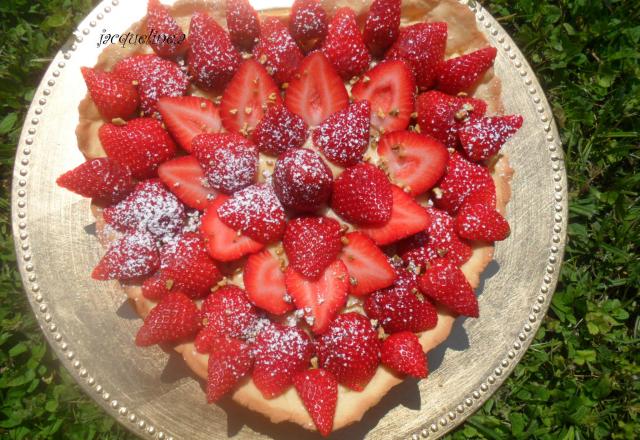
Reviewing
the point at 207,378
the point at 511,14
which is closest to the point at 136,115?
the point at 207,378

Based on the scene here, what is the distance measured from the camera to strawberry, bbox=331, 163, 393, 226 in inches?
90.4

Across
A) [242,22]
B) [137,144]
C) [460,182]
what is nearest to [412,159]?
[460,182]

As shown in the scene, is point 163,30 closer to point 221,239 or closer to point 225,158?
point 225,158

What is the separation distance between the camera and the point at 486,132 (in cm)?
241

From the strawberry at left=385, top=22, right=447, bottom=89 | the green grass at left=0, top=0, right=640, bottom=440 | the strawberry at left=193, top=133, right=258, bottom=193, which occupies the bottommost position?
the green grass at left=0, top=0, right=640, bottom=440

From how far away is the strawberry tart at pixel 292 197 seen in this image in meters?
2.31

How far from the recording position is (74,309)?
2785 mm

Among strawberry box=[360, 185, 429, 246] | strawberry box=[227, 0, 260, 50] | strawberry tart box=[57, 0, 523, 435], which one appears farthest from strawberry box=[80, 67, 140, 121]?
strawberry box=[360, 185, 429, 246]

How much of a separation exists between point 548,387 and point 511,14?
2110mm

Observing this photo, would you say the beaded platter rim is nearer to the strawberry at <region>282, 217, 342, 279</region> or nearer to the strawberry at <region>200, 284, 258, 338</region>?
the strawberry at <region>200, 284, 258, 338</region>

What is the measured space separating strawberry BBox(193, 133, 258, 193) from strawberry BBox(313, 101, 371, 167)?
0.30 m

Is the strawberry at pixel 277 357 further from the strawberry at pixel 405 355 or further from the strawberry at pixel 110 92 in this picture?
the strawberry at pixel 110 92

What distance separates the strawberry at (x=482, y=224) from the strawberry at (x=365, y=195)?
33 cm

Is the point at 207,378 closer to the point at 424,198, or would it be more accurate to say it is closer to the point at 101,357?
the point at 101,357
